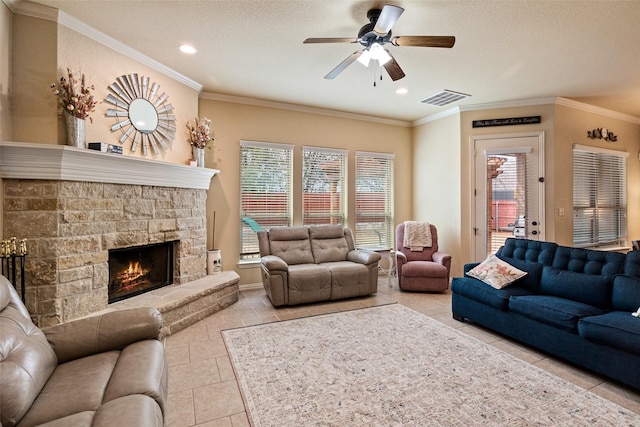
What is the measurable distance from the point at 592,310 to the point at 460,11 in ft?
9.07

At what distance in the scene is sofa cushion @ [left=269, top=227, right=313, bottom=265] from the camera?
179 inches

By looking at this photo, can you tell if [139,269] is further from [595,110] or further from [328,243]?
[595,110]

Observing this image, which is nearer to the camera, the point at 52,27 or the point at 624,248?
the point at 52,27

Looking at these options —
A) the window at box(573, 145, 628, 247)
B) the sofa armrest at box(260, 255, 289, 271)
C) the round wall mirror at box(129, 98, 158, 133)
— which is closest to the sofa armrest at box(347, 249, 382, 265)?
the sofa armrest at box(260, 255, 289, 271)

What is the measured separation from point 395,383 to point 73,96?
3.61m

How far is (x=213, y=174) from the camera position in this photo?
436cm

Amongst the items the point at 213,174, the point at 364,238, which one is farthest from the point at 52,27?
the point at 364,238

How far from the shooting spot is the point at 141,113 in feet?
11.5

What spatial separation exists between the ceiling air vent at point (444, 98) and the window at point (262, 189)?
2.34m

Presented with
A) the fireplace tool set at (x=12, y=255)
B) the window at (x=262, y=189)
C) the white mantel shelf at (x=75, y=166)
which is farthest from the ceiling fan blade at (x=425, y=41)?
the fireplace tool set at (x=12, y=255)

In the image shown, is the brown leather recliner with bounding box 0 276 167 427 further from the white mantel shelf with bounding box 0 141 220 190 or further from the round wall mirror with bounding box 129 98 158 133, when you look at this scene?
the round wall mirror with bounding box 129 98 158 133

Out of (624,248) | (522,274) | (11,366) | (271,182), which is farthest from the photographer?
(624,248)

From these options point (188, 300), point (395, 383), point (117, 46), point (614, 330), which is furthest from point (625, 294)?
point (117, 46)

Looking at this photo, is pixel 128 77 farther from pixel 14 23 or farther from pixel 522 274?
pixel 522 274
